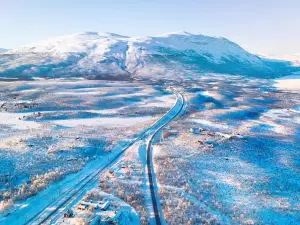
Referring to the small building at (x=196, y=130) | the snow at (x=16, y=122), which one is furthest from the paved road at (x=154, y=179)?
the snow at (x=16, y=122)

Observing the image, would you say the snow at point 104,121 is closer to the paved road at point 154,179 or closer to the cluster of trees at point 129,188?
the paved road at point 154,179

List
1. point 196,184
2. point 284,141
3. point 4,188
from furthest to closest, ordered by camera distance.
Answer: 1. point 284,141
2. point 196,184
3. point 4,188

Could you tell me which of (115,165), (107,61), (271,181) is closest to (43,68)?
(107,61)

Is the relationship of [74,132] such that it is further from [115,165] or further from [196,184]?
[196,184]

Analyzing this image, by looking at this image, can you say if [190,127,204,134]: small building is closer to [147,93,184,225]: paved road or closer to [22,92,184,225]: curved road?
[147,93,184,225]: paved road

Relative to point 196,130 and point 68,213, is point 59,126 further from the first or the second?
point 68,213

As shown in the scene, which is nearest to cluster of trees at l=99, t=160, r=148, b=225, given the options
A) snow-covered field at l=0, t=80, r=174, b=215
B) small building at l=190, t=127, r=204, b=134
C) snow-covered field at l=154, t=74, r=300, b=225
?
snow-covered field at l=154, t=74, r=300, b=225

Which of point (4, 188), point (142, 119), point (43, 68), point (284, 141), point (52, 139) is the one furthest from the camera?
point (43, 68)

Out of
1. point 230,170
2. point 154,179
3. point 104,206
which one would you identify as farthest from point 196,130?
point 104,206
